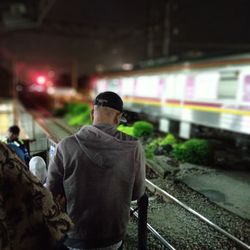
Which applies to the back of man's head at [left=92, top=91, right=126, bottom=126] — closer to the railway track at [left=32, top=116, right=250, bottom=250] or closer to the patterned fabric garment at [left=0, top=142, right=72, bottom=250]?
the patterned fabric garment at [left=0, top=142, right=72, bottom=250]

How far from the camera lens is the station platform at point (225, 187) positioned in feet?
16.4

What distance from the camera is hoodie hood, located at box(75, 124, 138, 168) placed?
6.16 ft

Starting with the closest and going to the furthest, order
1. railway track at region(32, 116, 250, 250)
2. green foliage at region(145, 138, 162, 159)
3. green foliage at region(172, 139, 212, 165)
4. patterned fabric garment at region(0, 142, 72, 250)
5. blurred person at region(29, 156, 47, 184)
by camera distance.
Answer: patterned fabric garment at region(0, 142, 72, 250) → blurred person at region(29, 156, 47, 184) → railway track at region(32, 116, 250, 250) → green foliage at region(145, 138, 162, 159) → green foliage at region(172, 139, 212, 165)

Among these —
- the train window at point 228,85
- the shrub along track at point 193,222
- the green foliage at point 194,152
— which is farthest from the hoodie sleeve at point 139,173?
the train window at point 228,85

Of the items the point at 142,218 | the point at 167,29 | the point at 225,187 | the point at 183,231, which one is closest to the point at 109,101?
the point at 142,218

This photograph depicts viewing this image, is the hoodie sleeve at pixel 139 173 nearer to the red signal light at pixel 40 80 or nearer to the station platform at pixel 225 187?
the station platform at pixel 225 187

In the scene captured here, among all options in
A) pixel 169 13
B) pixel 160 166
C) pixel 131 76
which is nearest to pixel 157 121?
pixel 131 76

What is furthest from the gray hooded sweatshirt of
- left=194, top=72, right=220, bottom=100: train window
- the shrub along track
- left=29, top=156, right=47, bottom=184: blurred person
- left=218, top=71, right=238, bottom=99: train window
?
left=194, top=72, right=220, bottom=100: train window

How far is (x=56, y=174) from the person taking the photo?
1.94m

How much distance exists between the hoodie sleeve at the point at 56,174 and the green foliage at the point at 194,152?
18.9 ft

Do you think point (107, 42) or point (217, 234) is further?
point (107, 42)

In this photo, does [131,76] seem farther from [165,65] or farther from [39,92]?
[39,92]

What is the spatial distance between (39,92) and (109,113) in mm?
23772

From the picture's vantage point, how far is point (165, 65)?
1334 cm
